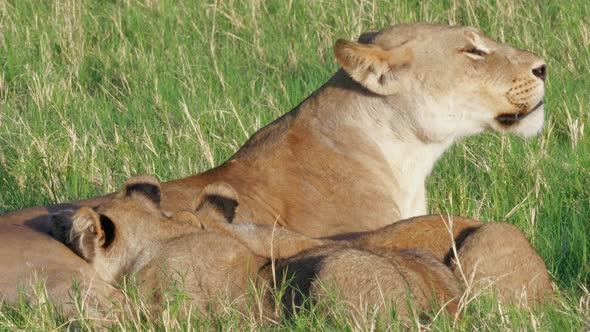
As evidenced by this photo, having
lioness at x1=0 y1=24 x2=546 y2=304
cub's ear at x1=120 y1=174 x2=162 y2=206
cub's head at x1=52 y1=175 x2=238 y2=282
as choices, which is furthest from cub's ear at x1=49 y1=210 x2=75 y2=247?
lioness at x1=0 y1=24 x2=546 y2=304

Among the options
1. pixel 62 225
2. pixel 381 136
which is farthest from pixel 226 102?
pixel 62 225

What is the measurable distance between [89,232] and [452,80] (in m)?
2.12

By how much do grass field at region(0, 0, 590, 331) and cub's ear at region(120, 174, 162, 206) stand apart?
2.41ft

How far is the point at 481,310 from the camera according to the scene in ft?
15.5

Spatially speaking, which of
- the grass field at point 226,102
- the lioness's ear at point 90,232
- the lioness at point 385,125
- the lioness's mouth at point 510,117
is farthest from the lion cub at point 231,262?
the lioness's mouth at point 510,117

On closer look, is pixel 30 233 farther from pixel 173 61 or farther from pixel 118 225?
pixel 173 61

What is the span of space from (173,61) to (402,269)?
466cm

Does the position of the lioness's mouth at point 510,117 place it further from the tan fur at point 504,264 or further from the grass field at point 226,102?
the tan fur at point 504,264

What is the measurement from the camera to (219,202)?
5.49 m

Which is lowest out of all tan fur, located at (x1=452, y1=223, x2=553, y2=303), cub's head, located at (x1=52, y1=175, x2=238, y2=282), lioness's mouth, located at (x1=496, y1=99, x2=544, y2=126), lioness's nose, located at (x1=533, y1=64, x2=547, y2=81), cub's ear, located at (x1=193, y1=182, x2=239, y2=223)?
tan fur, located at (x1=452, y1=223, x2=553, y2=303)

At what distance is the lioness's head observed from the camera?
630 centimetres

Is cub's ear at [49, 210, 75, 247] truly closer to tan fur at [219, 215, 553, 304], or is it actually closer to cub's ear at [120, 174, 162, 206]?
cub's ear at [120, 174, 162, 206]

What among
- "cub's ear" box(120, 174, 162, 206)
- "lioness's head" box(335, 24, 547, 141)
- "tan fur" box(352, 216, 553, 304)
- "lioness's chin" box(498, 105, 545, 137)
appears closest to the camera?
"tan fur" box(352, 216, 553, 304)

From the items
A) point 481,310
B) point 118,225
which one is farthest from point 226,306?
point 481,310
